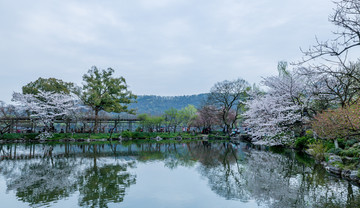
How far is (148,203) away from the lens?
23.1ft

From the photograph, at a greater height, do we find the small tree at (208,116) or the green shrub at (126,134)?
the small tree at (208,116)

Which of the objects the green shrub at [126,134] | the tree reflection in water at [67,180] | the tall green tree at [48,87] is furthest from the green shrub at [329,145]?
the tall green tree at [48,87]

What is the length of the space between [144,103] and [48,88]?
2305 inches

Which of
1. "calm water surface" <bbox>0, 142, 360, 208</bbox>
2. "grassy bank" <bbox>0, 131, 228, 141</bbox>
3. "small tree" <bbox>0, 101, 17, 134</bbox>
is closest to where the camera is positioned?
"calm water surface" <bbox>0, 142, 360, 208</bbox>

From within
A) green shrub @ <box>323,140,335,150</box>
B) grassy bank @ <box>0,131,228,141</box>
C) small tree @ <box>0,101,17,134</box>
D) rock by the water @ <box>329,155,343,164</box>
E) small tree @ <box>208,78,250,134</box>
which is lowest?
grassy bank @ <box>0,131,228,141</box>

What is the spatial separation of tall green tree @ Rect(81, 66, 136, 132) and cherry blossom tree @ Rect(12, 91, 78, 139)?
240cm

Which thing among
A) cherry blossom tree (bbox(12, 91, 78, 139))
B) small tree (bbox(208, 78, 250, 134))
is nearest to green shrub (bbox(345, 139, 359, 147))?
small tree (bbox(208, 78, 250, 134))

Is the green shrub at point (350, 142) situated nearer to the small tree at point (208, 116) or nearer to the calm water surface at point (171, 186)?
the calm water surface at point (171, 186)

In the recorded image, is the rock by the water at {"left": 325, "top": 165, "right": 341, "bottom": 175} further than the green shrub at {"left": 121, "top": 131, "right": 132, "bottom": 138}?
No

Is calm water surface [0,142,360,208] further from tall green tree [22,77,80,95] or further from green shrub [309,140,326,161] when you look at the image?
tall green tree [22,77,80,95]

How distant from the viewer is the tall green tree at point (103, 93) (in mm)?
32588

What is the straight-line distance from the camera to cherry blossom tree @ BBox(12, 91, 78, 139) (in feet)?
90.6

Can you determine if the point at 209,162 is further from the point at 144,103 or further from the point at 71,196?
the point at 144,103

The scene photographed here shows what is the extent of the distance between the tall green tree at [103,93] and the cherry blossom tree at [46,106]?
2398 millimetres
